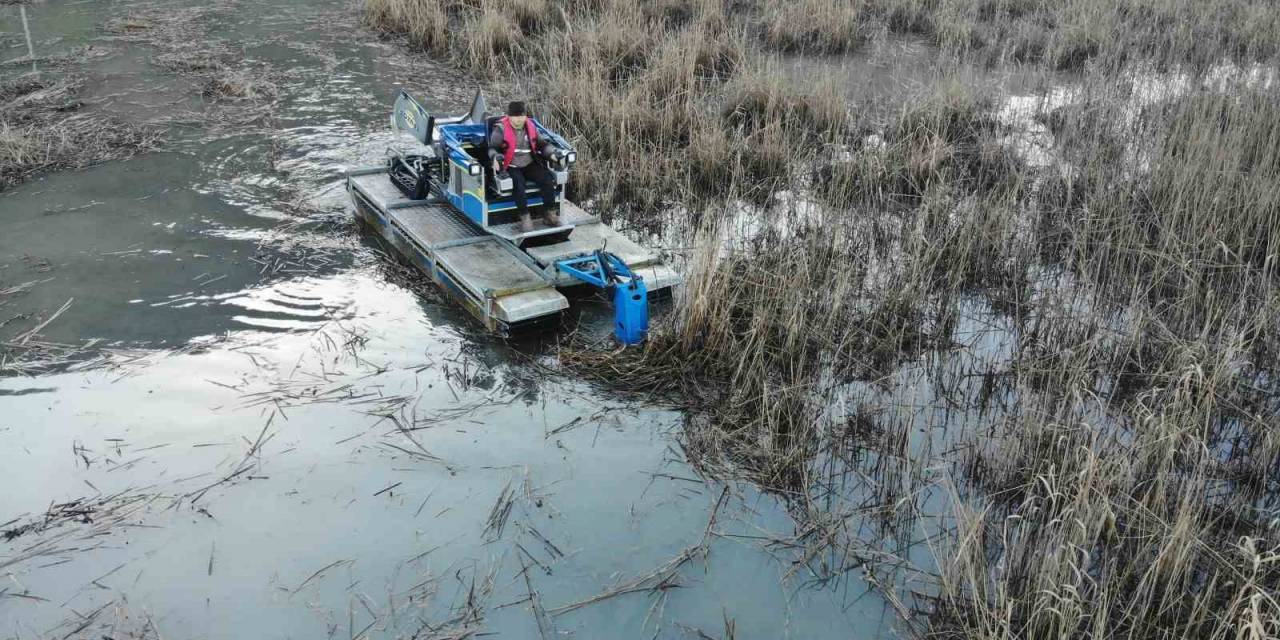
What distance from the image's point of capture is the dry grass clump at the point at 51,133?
31.1 ft

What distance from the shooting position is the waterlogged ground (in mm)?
4648

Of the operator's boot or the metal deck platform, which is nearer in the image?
the metal deck platform

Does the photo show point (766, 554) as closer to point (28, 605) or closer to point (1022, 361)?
point (1022, 361)

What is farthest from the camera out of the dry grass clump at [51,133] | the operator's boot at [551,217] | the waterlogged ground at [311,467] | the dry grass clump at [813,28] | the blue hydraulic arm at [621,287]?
the dry grass clump at [813,28]

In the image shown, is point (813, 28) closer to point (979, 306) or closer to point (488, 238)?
point (979, 306)

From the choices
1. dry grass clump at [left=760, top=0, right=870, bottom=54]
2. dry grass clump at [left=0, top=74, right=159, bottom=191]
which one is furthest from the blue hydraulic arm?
dry grass clump at [left=760, top=0, right=870, bottom=54]

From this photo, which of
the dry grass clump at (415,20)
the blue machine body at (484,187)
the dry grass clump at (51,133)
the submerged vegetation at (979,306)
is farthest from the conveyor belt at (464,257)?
the dry grass clump at (415,20)

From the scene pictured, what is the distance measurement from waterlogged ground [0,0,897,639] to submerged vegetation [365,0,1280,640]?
479mm

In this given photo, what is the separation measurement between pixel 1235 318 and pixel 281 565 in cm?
650

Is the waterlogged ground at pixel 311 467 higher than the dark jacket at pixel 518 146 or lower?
lower

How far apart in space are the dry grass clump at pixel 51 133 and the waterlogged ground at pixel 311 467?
49 centimetres

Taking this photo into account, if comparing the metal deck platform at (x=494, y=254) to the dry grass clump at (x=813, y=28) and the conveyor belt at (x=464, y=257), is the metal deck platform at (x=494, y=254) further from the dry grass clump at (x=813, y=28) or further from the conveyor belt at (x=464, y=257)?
the dry grass clump at (x=813, y=28)

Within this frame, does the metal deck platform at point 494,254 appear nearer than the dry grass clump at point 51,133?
Yes

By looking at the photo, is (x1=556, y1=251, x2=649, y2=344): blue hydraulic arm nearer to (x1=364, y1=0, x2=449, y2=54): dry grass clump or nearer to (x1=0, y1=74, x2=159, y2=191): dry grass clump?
(x1=0, y1=74, x2=159, y2=191): dry grass clump
